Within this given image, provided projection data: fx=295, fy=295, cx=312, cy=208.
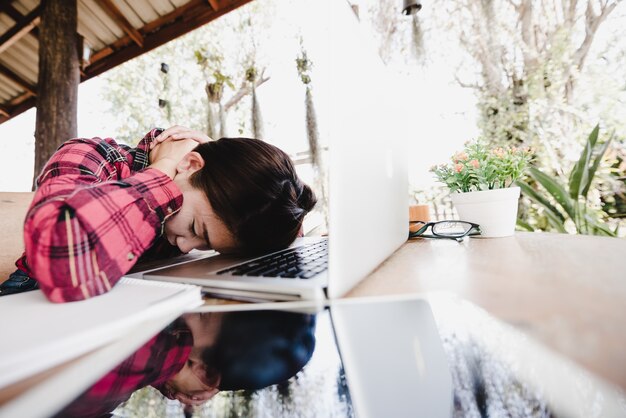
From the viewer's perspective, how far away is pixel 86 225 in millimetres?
485

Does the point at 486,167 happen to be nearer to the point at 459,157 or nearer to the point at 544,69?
the point at 459,157

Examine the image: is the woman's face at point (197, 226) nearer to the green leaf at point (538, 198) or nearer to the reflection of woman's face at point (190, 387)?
the reflection of woman's face at point (190, 387)

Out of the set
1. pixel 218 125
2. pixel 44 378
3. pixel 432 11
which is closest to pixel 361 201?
pixel 44 378

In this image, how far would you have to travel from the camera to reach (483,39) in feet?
10.6

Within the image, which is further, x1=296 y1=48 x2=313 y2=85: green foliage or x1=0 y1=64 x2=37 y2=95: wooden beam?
x1=296 y1=48 x2=313 y2=85: green foliage

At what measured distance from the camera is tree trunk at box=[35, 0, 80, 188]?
185cm

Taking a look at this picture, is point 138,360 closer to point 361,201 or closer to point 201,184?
point 361,201

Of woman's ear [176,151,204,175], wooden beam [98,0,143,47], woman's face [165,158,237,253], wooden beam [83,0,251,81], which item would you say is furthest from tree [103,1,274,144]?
woman's face [165,158,237,253]

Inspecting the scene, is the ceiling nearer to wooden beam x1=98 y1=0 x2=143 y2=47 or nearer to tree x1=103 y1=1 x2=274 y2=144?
wooden beam x1=98 y1=0 x2=143 y2=47

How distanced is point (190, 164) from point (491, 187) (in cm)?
83

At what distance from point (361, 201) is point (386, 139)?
0.21 meters

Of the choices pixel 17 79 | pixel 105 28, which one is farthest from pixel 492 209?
pixel 17 79

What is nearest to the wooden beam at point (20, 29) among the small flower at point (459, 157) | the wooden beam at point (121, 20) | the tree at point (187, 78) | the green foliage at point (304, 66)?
the wooden beam at point (121, 20)

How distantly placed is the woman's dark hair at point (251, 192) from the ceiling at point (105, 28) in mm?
2400
